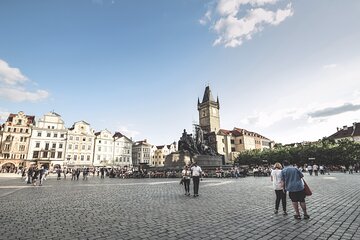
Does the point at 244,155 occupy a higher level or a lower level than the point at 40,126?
lower

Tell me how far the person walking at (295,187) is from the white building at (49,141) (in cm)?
6975

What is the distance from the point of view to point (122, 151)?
82.8 m

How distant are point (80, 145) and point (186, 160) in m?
50.3

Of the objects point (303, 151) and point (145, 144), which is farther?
point (145, 144)

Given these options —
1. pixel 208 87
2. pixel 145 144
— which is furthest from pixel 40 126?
pixel 208 87

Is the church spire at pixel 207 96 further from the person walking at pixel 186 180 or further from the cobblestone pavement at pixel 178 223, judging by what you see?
the cobblestone pavement at pixel 178 223

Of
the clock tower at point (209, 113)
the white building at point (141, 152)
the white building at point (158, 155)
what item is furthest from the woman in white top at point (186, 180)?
the white building at point (158, 155)

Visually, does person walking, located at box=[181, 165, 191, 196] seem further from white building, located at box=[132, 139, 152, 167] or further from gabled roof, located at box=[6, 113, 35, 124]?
white building, located at box=[132, 139, 152, 167]

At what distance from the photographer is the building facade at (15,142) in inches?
2442

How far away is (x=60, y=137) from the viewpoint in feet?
225

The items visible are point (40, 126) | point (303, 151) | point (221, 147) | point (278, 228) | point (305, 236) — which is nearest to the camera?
point (305, 236)

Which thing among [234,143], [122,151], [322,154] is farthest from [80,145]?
[322,154]

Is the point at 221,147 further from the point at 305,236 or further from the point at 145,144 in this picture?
the point at 305,236

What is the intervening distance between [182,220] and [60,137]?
7178 cm
